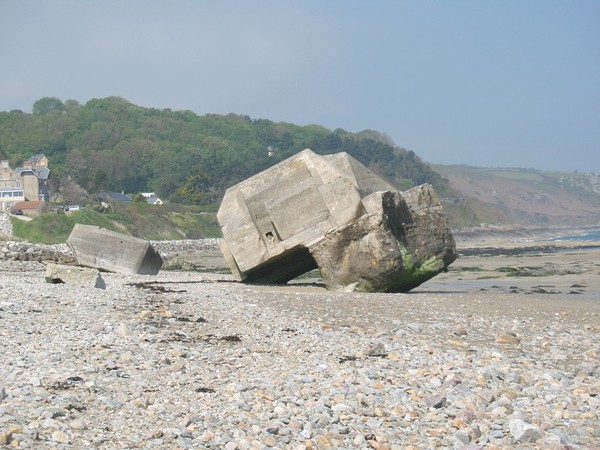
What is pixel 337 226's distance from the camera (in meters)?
17.3

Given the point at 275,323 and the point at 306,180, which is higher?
the point at 306,180

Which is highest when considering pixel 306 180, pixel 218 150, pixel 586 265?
pixel 218 150

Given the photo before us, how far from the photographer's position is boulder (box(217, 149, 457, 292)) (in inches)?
677

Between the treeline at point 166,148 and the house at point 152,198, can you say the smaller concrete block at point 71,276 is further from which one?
the house at point 152,198

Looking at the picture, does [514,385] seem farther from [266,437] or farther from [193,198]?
[193,198]

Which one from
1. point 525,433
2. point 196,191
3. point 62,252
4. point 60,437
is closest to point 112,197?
point 196,191

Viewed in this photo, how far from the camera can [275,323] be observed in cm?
1159

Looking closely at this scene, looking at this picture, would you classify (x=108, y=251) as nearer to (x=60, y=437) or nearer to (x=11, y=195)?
(x=60, y=437)

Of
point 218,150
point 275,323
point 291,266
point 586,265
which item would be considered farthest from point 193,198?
point 275,323

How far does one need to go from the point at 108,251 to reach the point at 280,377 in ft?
46.9

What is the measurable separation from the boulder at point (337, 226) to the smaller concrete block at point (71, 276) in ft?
12.6

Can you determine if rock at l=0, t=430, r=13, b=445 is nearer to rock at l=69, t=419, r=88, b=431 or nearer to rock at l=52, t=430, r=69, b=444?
rock at l=52, t=430, r=69, b=444

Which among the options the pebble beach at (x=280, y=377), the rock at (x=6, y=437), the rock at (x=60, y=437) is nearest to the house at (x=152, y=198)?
the pebble beach at (x=280, y=377)

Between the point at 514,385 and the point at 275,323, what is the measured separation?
12.7 feet
